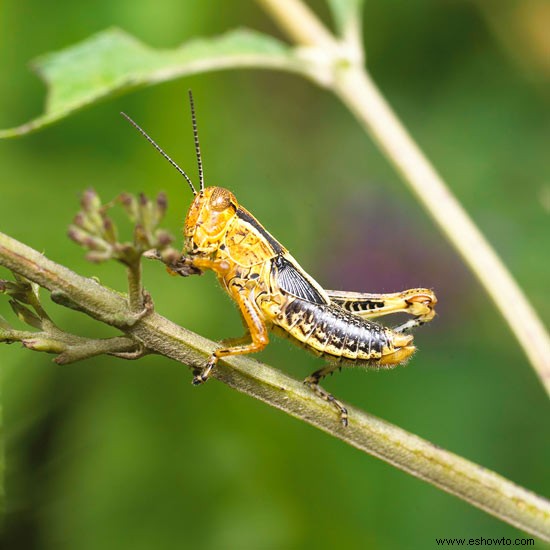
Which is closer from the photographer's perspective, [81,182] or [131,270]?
[131,270]

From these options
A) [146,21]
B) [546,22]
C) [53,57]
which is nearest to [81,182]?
[146,21]

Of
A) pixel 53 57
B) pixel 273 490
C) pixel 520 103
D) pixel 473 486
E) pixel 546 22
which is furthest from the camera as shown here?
pixel 520 103

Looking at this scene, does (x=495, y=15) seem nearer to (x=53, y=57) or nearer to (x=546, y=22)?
(x=546, y=22)

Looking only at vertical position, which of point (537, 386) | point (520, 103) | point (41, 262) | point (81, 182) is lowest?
point (41, 262)

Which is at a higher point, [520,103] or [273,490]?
[520,103]

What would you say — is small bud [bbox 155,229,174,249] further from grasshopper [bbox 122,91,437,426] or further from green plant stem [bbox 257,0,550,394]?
green plant stem [bbox 257,0,550,394]

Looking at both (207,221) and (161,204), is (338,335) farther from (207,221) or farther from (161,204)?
(161,204)

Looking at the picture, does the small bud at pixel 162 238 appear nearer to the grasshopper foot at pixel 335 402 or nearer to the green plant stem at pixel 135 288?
the green plant stem at pixel 135 288

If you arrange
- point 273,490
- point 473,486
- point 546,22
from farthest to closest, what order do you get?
point 546,22
point 273,490
point 473,486
